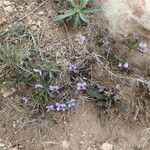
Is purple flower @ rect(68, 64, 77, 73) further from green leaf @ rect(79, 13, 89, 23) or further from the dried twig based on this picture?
green leaf @ rect(79, 13, 89, 23)

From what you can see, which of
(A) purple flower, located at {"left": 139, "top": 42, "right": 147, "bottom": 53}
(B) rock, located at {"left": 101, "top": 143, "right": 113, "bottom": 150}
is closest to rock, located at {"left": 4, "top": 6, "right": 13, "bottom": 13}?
(A) purple flower, located at {"left": 139, "top": 42, "right": 147, "bottom": 53}

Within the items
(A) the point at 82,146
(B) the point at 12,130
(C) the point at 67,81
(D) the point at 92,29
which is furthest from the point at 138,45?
(B) the point at 12,130

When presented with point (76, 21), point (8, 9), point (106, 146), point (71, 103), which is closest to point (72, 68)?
point (71, 103)

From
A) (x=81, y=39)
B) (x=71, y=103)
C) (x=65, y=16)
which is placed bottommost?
(x=71, y=103)

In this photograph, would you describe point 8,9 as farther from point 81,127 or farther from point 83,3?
point 81,127

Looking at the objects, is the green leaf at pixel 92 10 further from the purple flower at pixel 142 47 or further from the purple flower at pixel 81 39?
the purple flower at pixel 142 47

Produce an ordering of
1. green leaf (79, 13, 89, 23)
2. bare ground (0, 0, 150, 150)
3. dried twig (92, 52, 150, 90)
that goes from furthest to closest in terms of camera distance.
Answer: green leaf (79, 13, 89, 23) < dried twig (92, 52, 150, 90) < bare ground (0, 0, 150, 150)

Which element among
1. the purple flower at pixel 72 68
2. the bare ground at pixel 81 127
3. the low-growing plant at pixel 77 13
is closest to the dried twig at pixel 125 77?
the bare ground at pixel 81 127

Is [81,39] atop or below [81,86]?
atop
